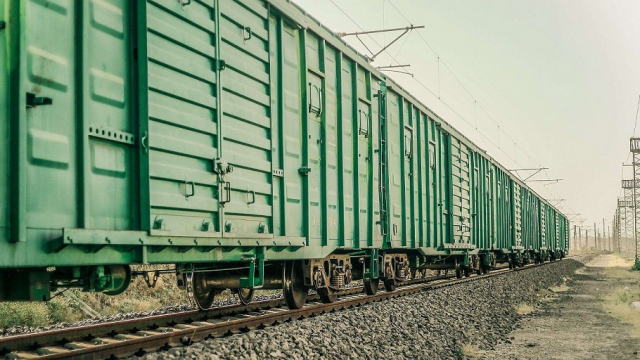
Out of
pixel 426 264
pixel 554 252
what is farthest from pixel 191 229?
pixel 554 252

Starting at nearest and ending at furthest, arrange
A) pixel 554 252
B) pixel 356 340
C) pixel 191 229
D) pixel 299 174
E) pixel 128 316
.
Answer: pixel 191 229 → pixel 356 340 → pixel 299 174 → pixel 128 316 → pixel 554 252

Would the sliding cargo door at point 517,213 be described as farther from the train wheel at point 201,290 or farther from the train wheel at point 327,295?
the train wheel at point 201,290

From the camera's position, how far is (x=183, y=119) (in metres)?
7.06

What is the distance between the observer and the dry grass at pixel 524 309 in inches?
577

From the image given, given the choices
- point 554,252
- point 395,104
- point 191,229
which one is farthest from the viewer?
point 554,252

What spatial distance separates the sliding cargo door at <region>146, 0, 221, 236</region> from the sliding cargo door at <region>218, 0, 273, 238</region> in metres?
0.25

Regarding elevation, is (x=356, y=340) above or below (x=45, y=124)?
below

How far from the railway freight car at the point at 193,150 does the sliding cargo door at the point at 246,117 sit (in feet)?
0.09

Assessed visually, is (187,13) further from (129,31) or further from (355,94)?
(355,94)

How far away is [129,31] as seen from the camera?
6.54m

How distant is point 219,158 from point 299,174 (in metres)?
2.56

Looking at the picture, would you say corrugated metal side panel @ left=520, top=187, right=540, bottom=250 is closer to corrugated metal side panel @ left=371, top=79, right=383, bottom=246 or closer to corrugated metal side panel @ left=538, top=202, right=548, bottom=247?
corrugated metal side panel @ left=538, top=202, right=548, bottom=247

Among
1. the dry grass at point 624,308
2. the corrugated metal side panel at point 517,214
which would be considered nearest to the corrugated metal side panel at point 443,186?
the dry grass at point 624,308

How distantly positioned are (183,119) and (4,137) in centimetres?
227
